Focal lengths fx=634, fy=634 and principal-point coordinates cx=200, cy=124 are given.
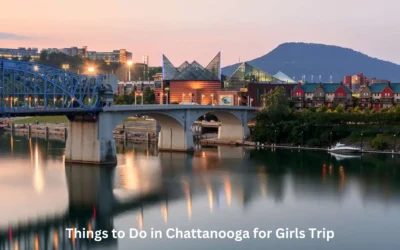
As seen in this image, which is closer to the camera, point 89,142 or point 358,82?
point 89,142

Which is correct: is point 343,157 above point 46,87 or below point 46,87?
below

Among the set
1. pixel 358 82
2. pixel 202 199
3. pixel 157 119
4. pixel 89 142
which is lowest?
pixel 202 199

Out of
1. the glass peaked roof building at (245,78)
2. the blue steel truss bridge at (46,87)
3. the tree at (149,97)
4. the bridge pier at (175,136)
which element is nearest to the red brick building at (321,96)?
the glass peaked roof building at (245,78)

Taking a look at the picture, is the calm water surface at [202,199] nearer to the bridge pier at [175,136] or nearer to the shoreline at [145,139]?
the bridge pier at [175,136]

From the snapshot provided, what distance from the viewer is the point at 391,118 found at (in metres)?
56.0

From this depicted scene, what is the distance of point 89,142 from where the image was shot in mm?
41562

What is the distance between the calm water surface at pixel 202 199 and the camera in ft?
78.9

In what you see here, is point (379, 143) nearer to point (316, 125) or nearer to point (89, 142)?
point (316, 125)

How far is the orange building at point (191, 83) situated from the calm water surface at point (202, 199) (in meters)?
35.9

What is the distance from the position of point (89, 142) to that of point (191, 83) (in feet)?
140

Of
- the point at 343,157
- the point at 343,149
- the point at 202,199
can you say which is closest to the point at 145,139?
the point at 343,149

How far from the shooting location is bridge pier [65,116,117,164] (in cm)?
4128

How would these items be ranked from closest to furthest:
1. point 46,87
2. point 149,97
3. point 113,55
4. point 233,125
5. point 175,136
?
point 46,87 → point 175,136 → point 233,125 → point 149,97 → point 113,55

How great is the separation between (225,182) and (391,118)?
1001 inches
